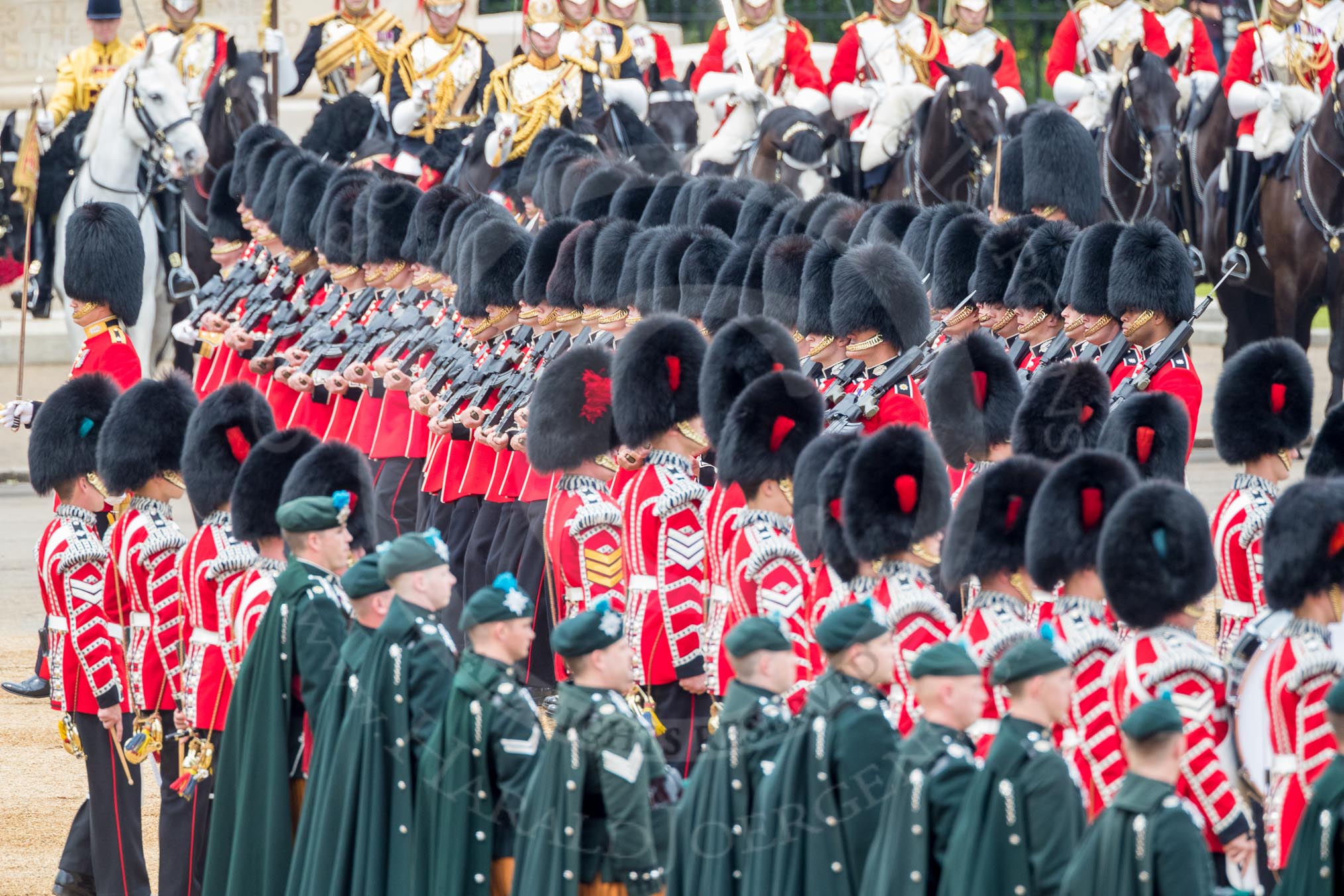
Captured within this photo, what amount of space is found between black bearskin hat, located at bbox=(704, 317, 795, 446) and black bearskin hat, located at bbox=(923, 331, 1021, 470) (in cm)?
43

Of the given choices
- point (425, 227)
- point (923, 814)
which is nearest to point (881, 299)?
point (425, 227)

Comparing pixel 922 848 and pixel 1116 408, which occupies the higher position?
pixel 1116 408

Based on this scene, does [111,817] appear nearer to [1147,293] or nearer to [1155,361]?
[1155,361]

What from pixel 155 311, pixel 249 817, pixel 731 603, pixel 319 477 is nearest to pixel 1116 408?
pixel 731 603

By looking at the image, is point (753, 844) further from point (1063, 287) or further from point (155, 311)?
point (155, 311)

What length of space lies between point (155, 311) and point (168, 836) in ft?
20.9

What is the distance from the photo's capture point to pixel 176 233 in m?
11.9

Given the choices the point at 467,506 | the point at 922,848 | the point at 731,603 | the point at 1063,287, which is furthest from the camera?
the point at 467,506

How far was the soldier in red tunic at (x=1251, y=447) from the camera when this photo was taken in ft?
18.5

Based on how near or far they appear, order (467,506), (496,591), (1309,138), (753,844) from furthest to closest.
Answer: (1309,138) < (467,506) < (496,591) < (753,844)

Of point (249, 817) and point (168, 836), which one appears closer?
point (249, 817)

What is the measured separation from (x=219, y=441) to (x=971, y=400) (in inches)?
74.1

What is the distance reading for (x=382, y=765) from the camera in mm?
4637

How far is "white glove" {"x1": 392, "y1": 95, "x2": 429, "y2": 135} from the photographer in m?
12.5
